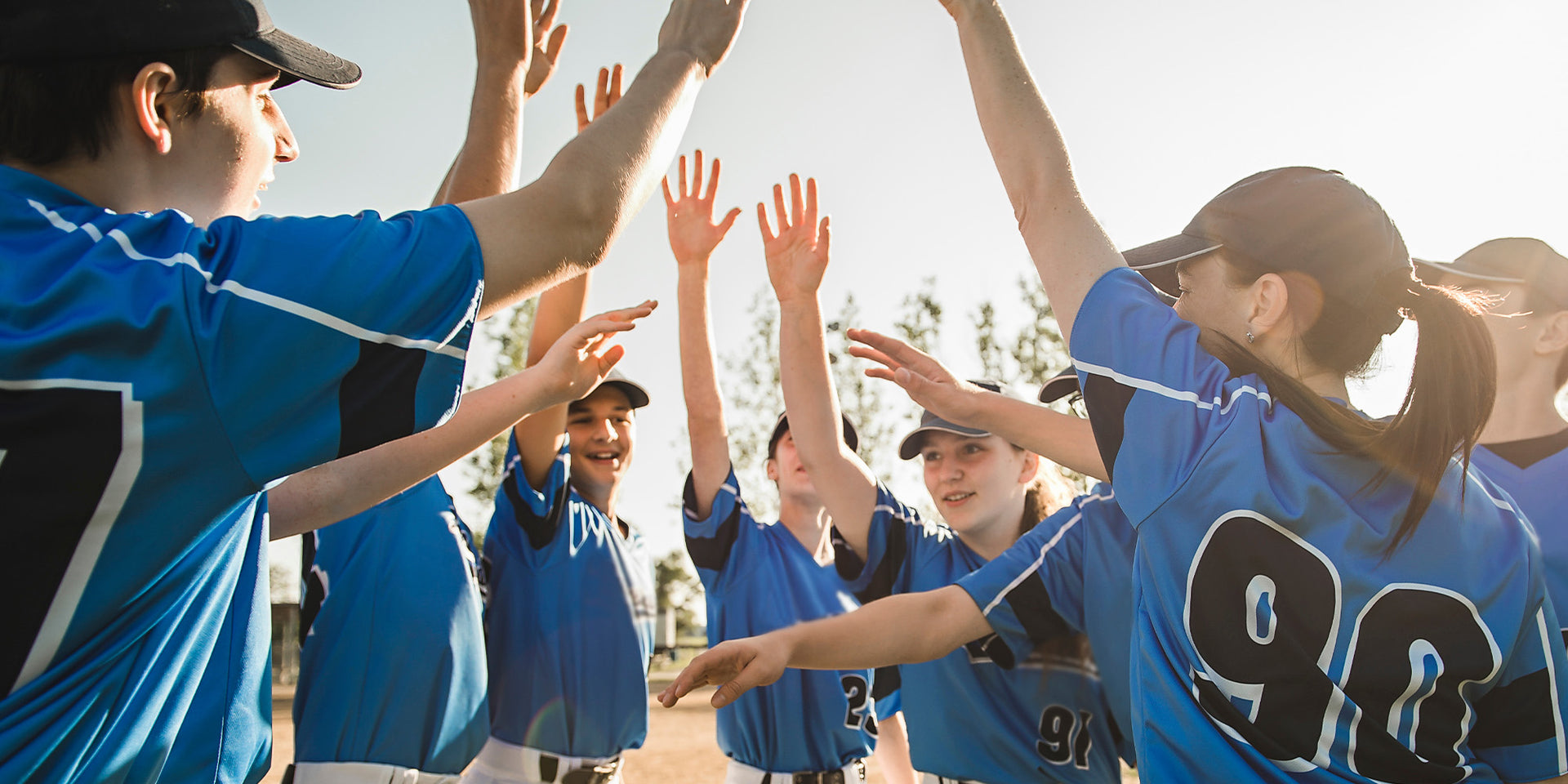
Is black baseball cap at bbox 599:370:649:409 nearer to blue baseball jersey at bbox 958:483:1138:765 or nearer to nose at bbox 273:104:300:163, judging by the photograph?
blue baseball jersey at bbox 958:483:1138:765

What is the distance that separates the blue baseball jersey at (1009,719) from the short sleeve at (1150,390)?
175cm

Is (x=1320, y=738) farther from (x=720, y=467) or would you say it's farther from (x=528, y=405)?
(x=720, y=467)

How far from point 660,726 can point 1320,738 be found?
63.3 feet

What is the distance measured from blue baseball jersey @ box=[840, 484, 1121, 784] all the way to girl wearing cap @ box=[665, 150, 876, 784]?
0.97 meters

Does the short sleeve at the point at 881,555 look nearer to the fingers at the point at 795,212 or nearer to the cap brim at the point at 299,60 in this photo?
the fingers at the point at 795,212

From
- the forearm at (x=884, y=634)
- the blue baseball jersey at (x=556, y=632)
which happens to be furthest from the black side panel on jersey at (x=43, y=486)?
the blue baseball jersey at (x=556, y=632)

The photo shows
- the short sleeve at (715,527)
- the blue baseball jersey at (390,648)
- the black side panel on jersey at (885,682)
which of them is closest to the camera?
the blue baseball jersey at (390,648)

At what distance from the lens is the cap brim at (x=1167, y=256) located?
7.04 ft

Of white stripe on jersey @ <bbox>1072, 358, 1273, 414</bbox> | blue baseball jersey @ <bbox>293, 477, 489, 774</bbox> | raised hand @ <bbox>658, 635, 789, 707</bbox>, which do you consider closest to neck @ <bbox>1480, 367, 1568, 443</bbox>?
white stripe on jersey @ <bbox>1072, 358, 1273, 414</bbox>

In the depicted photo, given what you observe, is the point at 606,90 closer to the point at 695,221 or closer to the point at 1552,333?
the point at 695,221

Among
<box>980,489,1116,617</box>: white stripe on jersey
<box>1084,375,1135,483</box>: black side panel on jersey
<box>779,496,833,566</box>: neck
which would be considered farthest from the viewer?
<box>779,496,833,566</box>: neck

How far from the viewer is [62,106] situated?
54.3 inches

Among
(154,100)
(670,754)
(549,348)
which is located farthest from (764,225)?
(670,754)

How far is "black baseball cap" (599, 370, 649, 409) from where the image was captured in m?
5.06
